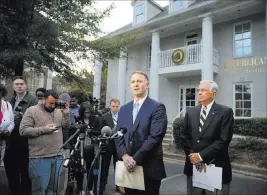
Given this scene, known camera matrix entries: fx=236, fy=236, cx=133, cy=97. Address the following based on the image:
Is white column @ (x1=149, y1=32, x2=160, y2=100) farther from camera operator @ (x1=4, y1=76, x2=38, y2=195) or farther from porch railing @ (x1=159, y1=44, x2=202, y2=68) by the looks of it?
camera operator @ (x1=4, y1=76, x2=38, y2=195)

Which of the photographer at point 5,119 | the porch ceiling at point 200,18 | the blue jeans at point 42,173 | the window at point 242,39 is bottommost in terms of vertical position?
the blue jeans at point 42,173

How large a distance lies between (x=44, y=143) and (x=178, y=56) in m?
10.4

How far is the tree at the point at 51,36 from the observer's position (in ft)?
20.4

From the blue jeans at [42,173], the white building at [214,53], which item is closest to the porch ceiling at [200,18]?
the white building at [214,53]

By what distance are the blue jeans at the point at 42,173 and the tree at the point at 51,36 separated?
3.78 m

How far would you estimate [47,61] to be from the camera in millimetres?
8016

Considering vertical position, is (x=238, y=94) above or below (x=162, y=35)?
below

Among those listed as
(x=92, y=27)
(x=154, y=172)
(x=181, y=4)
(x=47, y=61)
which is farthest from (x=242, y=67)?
(x=154, y=172)

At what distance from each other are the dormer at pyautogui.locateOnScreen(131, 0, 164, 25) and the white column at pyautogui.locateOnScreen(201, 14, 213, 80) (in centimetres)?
462

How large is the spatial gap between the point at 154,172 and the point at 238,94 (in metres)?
10.9

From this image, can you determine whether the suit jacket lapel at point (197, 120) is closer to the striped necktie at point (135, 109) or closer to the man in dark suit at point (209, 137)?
the man in dark suit at point (209, 137)

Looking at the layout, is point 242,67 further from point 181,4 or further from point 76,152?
point 76,152

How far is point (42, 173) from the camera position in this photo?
3.18m

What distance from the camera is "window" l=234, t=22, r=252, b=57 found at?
468 inches
